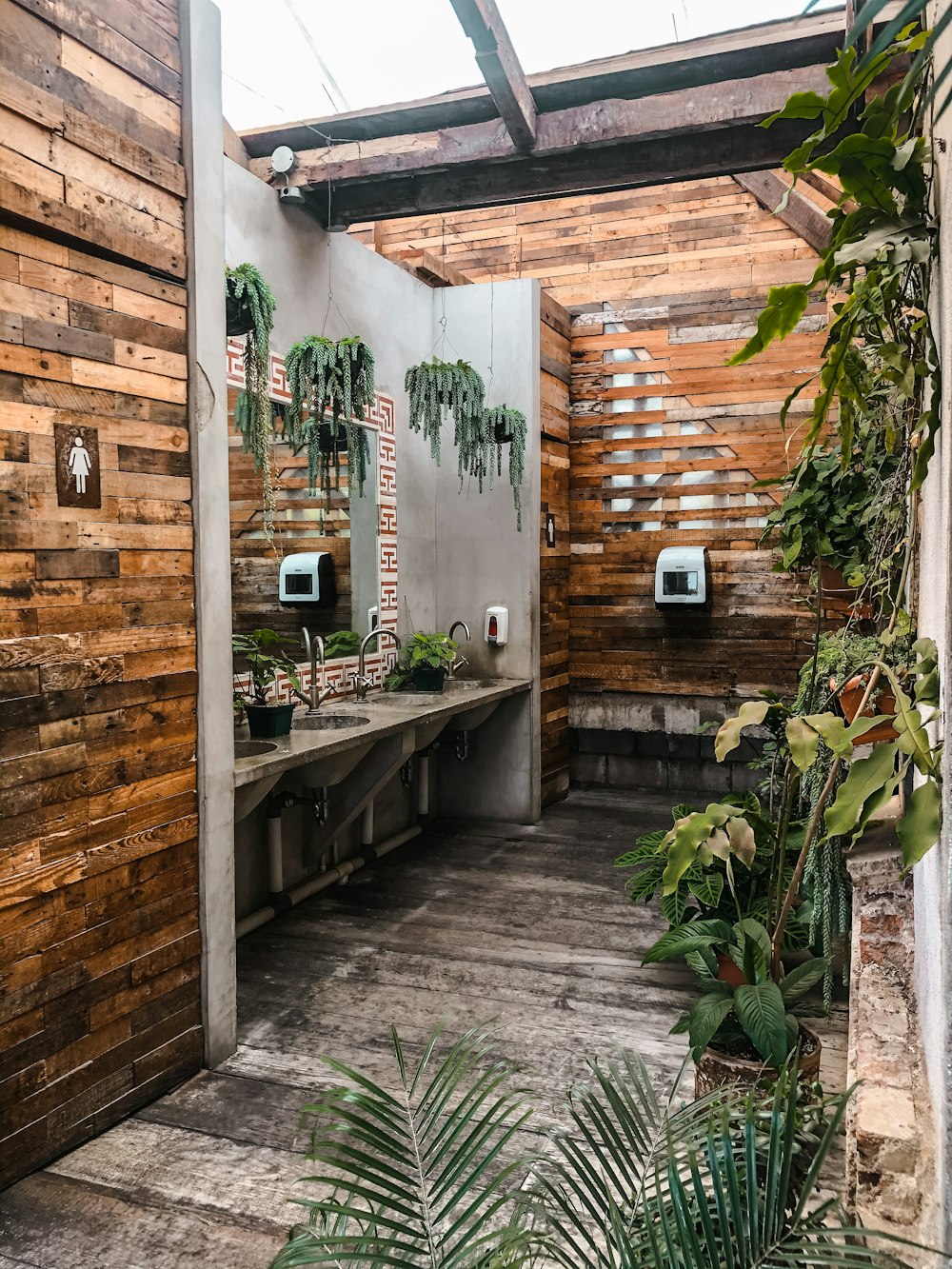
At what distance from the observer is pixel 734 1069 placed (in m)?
2.26

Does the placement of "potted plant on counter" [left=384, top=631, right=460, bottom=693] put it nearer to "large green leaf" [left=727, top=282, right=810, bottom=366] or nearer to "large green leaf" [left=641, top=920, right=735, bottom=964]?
"large green leaf" [left=641, top=920, right=735, bottom=964]

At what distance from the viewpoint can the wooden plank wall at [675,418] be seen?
5629 millimetres

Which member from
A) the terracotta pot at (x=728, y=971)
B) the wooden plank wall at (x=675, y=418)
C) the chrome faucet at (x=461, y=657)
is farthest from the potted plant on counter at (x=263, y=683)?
the wooden plank wall at (x=675, y=418)

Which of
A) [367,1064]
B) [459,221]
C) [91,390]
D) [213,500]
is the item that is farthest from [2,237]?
[459,221]

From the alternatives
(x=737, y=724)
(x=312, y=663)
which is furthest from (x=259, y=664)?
(x=737, y=724)

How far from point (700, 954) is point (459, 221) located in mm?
5470

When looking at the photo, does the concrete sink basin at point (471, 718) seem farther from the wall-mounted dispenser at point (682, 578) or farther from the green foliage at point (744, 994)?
the green foliage at point (744, 994)

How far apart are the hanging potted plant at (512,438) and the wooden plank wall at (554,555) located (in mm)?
437

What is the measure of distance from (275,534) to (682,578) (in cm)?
255

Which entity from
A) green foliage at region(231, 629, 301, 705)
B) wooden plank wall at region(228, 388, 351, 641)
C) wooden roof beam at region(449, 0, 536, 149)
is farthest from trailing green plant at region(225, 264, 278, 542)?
wooden roof beam at region(449, 0, 536, 149)

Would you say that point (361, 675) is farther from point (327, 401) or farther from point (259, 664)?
point (327, 401)

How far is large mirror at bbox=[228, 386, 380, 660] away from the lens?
3.93m

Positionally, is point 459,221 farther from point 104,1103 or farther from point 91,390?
point 104,1103

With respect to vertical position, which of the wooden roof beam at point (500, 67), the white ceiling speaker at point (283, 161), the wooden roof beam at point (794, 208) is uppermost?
the wooden roof beam at point (794, 208)
